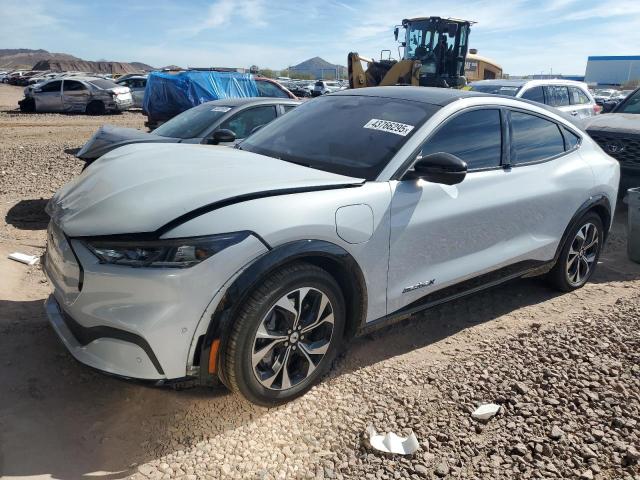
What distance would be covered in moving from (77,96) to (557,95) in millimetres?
17028

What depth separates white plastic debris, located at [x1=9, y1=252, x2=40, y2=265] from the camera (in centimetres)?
469

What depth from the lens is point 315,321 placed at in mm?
2826

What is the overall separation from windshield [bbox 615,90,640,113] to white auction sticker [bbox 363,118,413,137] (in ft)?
22.3

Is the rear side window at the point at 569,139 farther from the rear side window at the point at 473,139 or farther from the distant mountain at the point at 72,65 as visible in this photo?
the distant mountain at the point at 72,65

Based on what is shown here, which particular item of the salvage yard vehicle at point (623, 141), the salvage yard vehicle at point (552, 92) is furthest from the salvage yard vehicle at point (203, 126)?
the salvage yard vehicle at point (552, 92)

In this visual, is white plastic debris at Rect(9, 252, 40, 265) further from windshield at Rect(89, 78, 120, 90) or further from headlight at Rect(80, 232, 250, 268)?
windshield at Rect(89, 78, 120, 90)

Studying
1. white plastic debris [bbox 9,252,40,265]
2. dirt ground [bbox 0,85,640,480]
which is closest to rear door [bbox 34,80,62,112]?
white plastic debris [bbox 9,252,40,265]

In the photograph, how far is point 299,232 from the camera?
8.65 ft

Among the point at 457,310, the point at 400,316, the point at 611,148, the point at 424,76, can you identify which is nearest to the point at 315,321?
the point at 400,316

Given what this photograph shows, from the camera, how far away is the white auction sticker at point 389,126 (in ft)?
10.8

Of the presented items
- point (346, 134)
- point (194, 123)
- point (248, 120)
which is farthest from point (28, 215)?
point (346, 134)

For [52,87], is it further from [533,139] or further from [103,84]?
[533,139]

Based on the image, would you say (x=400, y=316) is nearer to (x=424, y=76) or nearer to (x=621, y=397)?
(x=621, y=397)

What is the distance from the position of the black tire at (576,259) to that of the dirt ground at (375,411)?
19.9 inches
